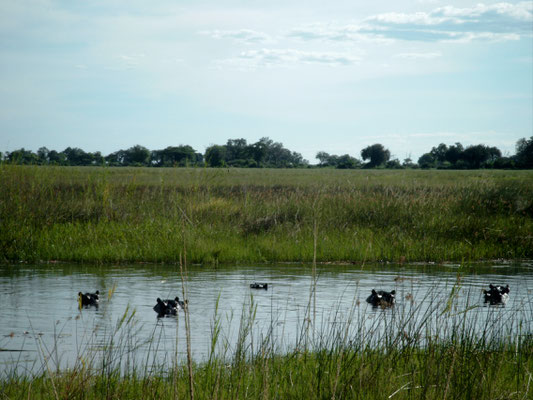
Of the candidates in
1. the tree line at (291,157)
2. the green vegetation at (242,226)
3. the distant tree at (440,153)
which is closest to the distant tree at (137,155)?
the tree line at (291,157)

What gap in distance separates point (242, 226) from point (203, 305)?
846 cm

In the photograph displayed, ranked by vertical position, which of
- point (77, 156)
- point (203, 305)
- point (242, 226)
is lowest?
point (203, 305)

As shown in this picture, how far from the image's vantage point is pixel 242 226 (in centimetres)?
1802

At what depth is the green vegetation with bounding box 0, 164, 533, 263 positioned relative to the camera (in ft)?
51.0

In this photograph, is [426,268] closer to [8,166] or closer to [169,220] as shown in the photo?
[169,220]

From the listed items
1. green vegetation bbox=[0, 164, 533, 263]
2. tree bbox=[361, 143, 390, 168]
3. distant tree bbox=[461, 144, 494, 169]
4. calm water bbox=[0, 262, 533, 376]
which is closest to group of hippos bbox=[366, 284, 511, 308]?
calm water bbox=[0, 262, 533, 376]

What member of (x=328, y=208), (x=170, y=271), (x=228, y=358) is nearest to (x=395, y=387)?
(x=228, y=358)

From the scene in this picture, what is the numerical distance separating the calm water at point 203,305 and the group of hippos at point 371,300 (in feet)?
0.53

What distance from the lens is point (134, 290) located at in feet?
36.2

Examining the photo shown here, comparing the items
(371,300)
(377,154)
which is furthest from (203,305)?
(377,154)

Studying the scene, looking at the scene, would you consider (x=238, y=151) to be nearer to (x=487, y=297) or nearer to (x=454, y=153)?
(x=454, y=153)

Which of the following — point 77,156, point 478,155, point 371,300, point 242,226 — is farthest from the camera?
point 478,155

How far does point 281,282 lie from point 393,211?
8107 millimetres

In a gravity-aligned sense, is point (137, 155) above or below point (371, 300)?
above
